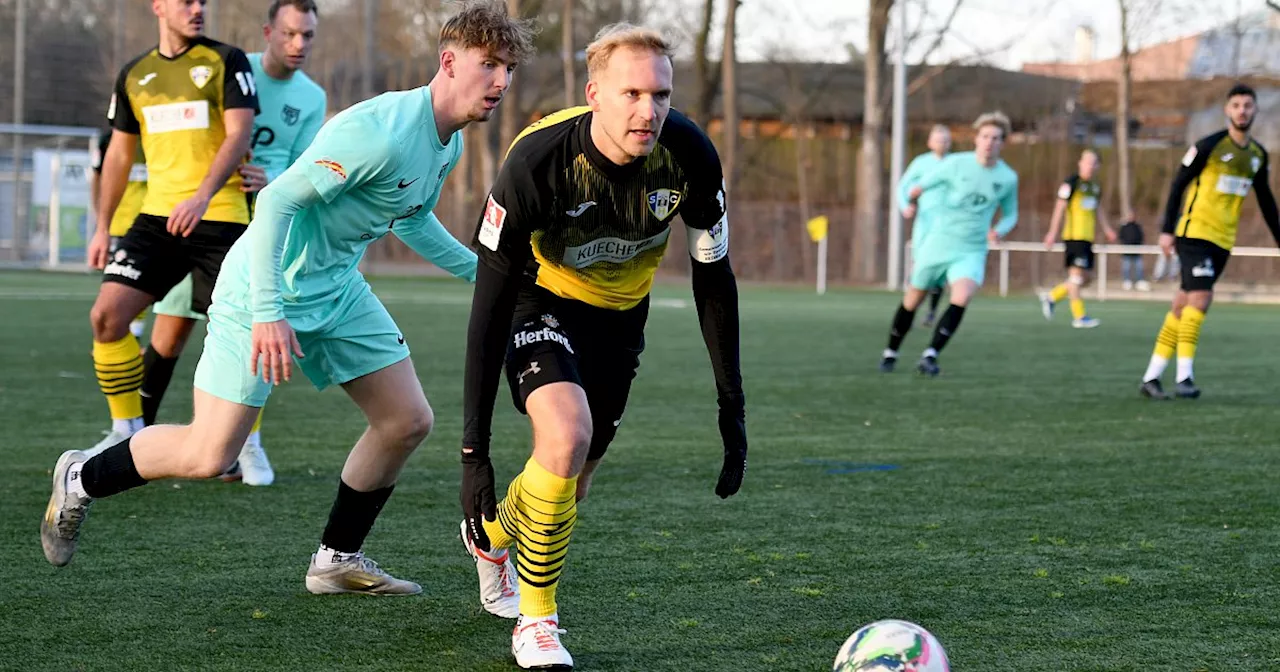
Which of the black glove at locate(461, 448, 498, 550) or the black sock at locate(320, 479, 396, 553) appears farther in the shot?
the black sock at locate(320, 479, 396, 553)

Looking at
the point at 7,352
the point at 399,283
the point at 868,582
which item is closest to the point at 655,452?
the point at 868,582

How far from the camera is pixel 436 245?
4914mm

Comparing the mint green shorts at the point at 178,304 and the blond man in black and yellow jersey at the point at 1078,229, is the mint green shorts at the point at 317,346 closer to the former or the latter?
the mint green shorts at the point at 178,304

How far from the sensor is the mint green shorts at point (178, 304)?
7.26 m

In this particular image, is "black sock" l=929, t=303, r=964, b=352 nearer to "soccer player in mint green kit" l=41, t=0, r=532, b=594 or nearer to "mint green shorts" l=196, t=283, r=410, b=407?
"soccer player in mint green kit" l=41, t=0, r=532, b=594

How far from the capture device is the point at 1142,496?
677 centimetres

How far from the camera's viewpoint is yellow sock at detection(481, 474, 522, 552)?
4418 mm

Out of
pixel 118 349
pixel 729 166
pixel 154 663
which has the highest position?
pixel 729 166

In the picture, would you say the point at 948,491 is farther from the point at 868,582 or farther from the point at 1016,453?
the point at 868,582

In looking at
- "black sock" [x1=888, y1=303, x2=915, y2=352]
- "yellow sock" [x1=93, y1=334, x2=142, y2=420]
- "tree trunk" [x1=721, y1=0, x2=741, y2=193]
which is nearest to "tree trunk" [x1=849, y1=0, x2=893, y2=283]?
"tree trunk" [x1=721, y1=0, x2=741, y2=193]

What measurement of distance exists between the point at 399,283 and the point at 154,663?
88.0 ft

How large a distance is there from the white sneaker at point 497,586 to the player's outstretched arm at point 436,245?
2.84 feet

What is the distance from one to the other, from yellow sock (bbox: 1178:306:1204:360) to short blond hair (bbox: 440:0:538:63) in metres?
7.82

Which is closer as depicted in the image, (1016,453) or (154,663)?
(154,663)
